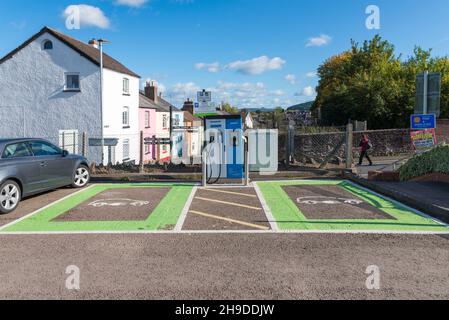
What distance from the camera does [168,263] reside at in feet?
15.7

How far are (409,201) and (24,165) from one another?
808 cm

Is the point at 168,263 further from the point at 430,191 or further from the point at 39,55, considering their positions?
the point at 39,55

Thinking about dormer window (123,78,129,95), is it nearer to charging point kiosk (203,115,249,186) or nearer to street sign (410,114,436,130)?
charging point kiosk (203,115,249,186)

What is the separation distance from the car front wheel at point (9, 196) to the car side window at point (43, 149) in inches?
43.1

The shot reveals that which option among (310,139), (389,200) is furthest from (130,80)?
(389,200)

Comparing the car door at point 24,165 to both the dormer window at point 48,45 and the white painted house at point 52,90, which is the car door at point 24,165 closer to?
the white painted house at point 52,90

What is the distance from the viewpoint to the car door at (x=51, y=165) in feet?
28.7

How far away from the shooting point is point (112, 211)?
25.4 feet

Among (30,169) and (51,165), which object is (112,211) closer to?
(30,169)

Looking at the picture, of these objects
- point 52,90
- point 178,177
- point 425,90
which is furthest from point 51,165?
point 52,90

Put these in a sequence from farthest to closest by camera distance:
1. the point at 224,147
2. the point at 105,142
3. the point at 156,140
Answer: the point at 156,140 → the point at 105,142 → the point at 224,147

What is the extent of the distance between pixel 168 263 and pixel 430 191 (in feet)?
22.5

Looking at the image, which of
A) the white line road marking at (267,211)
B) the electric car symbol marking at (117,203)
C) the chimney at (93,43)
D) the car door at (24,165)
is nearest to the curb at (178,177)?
the white line road marking at (267,211)

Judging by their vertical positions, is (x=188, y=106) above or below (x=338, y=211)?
above
